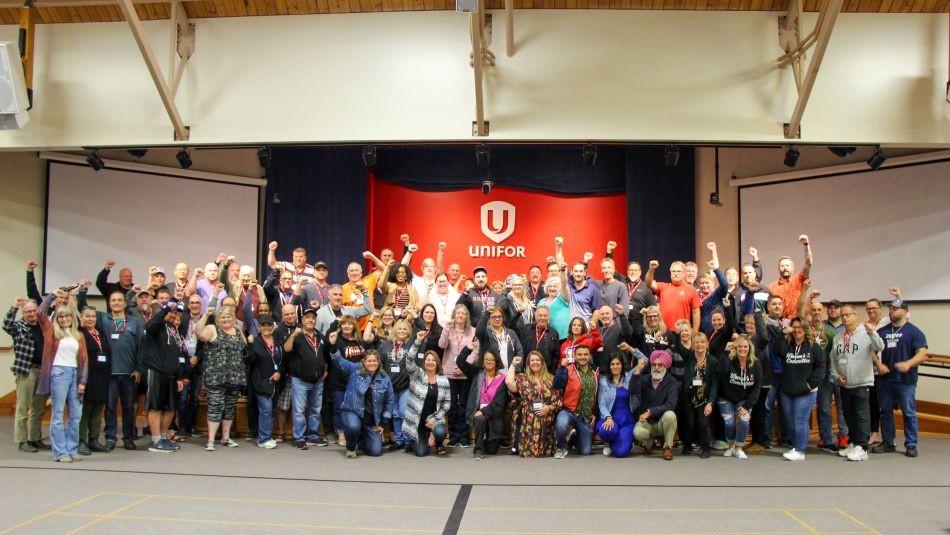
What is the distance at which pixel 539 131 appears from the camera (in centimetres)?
853

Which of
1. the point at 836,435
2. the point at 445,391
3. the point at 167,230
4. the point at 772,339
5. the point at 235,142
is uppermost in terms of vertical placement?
the point at 235,142

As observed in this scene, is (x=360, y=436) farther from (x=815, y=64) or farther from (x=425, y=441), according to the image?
(x=815, y=64)

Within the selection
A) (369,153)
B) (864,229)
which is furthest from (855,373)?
(369,153)

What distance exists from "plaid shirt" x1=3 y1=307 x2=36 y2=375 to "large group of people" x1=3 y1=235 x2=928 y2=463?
1cm

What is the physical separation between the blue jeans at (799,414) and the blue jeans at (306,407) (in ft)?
14.9

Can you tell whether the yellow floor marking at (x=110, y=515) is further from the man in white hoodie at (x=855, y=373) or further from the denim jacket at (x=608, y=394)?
the man in white hoodie at (x=855, y=373)

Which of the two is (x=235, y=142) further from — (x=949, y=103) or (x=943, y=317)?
(x=943, y=317)

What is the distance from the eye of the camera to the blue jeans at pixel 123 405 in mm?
7352

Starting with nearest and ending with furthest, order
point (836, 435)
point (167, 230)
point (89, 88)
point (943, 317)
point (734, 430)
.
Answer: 1. point (734, 430)
2. point (836, 435)
3. point (89, 88)
4. point (943, 317)
5. point (167, 230)

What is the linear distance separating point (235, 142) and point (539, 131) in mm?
3387

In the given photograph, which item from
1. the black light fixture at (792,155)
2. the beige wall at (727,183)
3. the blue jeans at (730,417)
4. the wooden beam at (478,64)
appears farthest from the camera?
the beige wall at (727,183)

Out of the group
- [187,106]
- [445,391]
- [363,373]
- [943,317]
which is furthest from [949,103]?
[187,106]

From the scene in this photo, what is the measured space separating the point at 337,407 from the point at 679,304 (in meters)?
3.78

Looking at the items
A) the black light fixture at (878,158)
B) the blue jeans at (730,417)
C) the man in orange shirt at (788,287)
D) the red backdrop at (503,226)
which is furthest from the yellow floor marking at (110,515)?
the black light fixture at (878,158)
